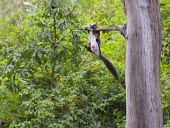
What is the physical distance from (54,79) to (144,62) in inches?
59.2

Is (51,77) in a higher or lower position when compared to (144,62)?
lower

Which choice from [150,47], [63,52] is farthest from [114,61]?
[150,47]

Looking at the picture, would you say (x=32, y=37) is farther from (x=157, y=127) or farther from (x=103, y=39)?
(x=157, y=127)

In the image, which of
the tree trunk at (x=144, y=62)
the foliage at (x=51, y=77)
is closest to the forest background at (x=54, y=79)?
the foliage at (x=51, y=77)

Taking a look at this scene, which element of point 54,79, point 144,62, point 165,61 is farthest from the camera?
point 165,61

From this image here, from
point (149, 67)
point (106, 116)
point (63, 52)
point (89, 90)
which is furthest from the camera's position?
point (106, 116)

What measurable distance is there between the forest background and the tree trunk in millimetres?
957

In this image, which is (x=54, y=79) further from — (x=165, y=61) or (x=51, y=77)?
(x=165, y=61)

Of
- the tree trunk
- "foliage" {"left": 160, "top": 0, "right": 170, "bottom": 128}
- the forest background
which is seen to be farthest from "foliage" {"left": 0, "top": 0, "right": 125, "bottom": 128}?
the tree trunk

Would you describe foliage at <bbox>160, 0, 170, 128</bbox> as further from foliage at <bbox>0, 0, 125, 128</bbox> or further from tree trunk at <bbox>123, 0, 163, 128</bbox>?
tree trunk at <bbox>123, 0, 163, 128</bbox>

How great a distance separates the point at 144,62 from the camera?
9.52 ft

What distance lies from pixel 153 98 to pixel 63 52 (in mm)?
1369

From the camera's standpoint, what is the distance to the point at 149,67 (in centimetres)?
291

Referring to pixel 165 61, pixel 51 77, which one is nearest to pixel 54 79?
pixel 51 77
